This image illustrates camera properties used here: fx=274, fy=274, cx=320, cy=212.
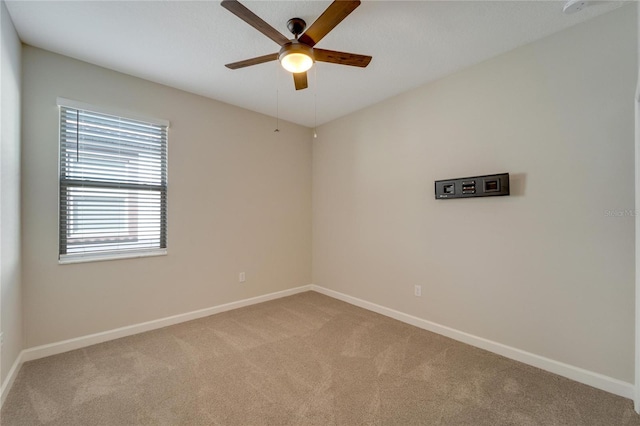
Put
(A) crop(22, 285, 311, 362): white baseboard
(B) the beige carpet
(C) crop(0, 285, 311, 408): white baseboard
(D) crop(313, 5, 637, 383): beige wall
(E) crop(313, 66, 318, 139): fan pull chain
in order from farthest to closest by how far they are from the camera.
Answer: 1. (E) crop(313, 66, 318, 139): fan pull chain
2. (A) crop(22, 285, 311, 362): white baseboard
3. (C) crop(0, 285, 311, 408): white baseboard
4. (D) crop(313, 5, 637, 383): beige wall
5. (B) the beige carpet

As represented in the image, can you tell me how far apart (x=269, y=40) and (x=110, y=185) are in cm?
202

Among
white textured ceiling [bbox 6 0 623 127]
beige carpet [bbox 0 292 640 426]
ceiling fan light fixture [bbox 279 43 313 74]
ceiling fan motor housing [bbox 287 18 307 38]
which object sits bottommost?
beige carpet [bbox 0 292 640 426]

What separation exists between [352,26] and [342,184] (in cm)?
211

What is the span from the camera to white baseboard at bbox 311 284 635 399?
74.2 inches

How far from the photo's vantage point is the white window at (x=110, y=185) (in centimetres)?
248

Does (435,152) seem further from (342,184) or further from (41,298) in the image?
(41,298)

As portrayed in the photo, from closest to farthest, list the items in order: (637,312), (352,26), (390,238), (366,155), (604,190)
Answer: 1. (637,312)
2. (604,190)
3. (352,26)
4. (390,238)
5. (366,155)

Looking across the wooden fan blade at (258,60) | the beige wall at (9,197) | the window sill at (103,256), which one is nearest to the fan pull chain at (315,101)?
the wooden fan blade at (258,60)

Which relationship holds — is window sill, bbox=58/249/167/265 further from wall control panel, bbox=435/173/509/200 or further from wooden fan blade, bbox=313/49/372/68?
wall control panel, bbox=435/173/509/200

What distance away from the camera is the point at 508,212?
7.80 feet

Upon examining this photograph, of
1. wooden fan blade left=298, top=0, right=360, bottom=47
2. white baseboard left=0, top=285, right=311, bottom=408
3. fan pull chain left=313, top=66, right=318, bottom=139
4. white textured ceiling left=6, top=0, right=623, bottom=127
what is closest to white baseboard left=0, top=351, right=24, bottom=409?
white baseboard left=0, top=285, right=311, bottom=408

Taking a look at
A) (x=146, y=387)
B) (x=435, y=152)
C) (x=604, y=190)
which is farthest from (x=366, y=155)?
(x=146, y=387)

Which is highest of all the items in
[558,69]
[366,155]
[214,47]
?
[214,47]

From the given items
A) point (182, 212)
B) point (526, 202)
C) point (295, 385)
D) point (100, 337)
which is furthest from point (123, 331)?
point (526, 202)
